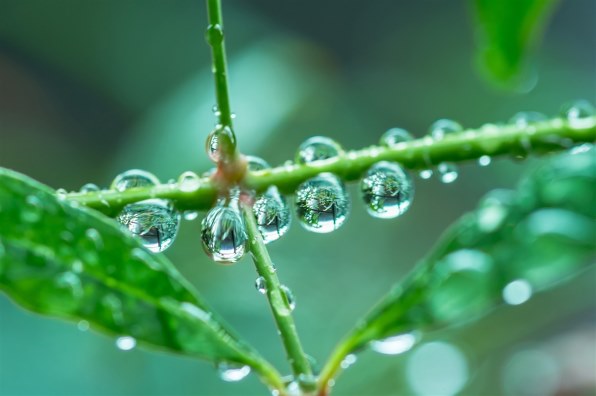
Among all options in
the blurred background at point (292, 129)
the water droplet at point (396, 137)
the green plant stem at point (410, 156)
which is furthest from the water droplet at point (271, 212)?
the blurred background at point (292, 129)

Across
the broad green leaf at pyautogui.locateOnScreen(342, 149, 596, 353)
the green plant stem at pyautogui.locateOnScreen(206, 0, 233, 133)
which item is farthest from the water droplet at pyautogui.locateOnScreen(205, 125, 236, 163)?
the broad green leaf at pyautogui.locateOnScreen(342, 149, 596, 353)

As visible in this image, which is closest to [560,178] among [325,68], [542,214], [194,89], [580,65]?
[542,214]

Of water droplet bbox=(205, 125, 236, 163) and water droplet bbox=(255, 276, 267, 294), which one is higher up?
water droplet bbox=(205, 125, 236, 163)

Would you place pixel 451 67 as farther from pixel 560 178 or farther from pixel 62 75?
pixel 560 178

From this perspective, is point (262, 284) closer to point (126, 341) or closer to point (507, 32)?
point (126, 341)

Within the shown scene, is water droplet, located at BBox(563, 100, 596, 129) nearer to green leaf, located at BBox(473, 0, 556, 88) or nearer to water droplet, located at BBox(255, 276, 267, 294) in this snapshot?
green leaf, located at BBox(473, 0, 556, 88)

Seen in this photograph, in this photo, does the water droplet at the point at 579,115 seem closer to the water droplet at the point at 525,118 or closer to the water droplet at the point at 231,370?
the water droplet at the point at 525,118

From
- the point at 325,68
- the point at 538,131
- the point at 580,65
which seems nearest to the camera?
the point at 538,131

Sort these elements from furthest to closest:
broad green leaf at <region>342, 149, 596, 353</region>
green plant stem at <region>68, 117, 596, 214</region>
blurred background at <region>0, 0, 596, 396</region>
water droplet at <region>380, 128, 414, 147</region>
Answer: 1. blurred background at <region>0, 0, 596, 396</region>
2. water droplet at <region>380, 128, 414, 147</region>
3. green plant stem at <region>68, 117, 596, 214</region>
4. broad green leaf at <region>342, 149, 596, 353</region>
